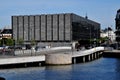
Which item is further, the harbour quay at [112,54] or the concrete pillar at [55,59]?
the harbour quay at [112,54]

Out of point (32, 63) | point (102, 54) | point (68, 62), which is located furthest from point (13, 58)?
point (102, 54)

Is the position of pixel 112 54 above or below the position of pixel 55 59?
below

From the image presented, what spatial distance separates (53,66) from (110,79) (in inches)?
1143

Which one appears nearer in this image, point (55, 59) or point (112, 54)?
point (55, 59)

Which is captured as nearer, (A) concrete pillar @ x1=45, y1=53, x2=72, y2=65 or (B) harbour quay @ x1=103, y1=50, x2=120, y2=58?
(A) concrete pillar @ x1=45, y1=53, x2=72, y2=65

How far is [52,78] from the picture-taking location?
75500 millimetres

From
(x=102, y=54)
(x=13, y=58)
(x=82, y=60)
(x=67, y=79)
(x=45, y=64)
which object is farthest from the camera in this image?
(x=102, y=54)

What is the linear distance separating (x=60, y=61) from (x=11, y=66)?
1397 centimetres

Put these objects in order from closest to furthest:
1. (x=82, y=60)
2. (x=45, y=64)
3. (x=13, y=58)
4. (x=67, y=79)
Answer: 1. (x=67, y=79)
2. (x=13, y=58)
3. (x=45, y=64)
4. (x=82, y=60)

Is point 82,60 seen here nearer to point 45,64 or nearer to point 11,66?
point 45,64

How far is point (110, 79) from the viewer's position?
7575cm

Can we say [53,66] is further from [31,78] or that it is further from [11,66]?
[31,78]

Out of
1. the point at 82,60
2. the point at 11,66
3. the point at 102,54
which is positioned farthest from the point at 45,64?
the point at 102,54

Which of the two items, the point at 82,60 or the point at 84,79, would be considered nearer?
the point at 84,79
